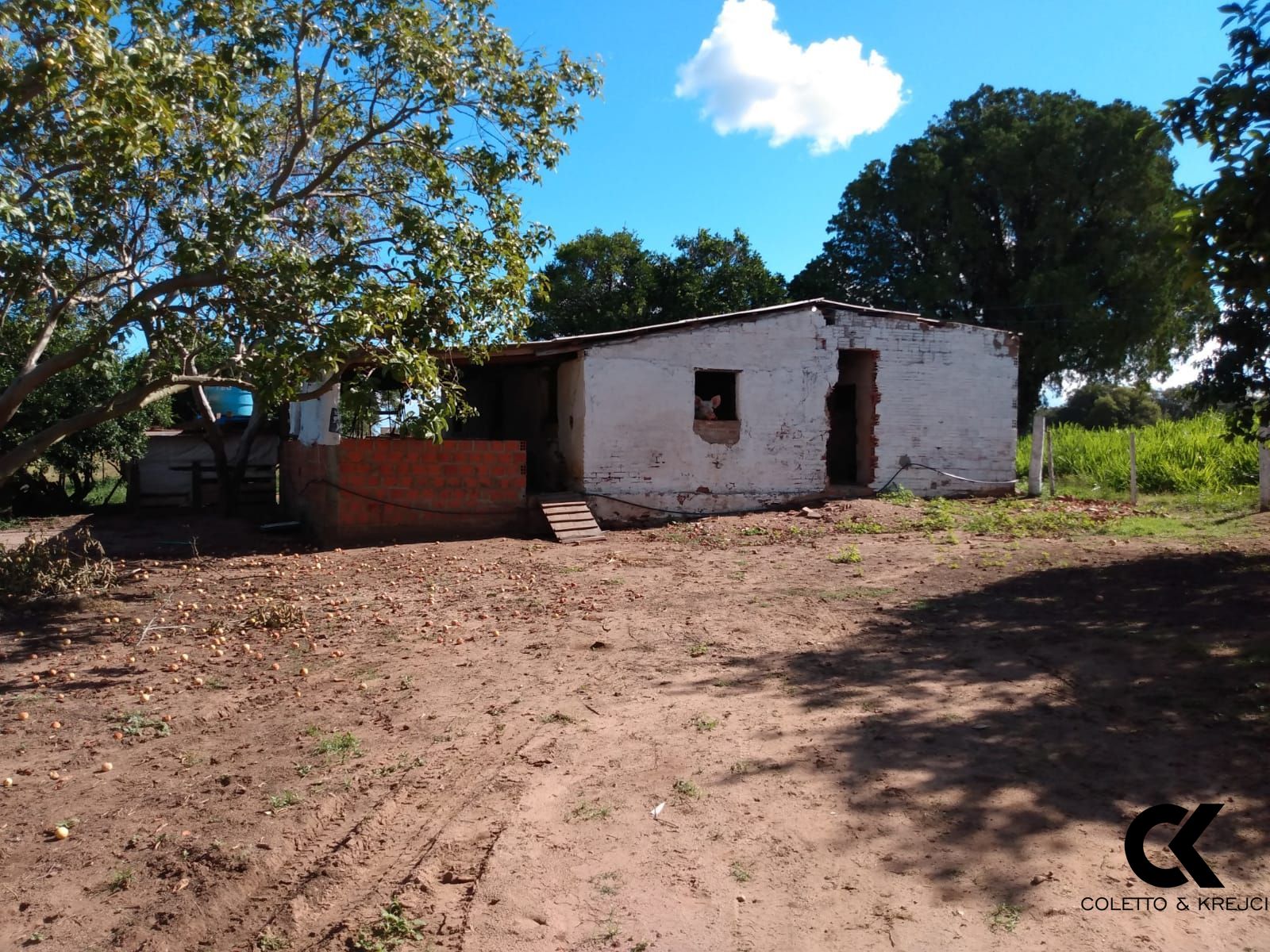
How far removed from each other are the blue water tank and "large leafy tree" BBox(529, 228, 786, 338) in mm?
10654

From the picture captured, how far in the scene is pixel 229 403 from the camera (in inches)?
771

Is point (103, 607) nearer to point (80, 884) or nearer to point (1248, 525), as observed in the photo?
point (80, 884)

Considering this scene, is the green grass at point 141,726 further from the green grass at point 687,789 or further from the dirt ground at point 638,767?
the green grass at point 687,789

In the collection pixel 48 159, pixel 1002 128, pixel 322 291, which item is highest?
pixel 1002 128

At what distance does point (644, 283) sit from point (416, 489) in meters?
17.9

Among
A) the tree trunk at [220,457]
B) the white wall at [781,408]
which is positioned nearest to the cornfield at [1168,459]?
the white wall at [781,408]

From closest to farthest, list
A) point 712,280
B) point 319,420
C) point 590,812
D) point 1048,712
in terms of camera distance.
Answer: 1. point 590,812
2. point 1048,712
3. point 319,420
4. point 712,280

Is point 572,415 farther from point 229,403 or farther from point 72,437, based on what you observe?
point 72,437

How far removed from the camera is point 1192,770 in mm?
4191

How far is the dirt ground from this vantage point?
3.30 m

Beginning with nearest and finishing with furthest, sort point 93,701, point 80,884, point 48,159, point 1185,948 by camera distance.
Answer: point 1185,948
point 80,884
point 93,701
point 48,159

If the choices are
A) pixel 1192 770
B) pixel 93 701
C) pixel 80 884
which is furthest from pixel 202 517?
pixel 1192 770

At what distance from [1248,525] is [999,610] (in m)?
7.61

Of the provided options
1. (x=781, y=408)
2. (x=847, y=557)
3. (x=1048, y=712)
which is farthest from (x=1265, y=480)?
(x=1048, y=712)
